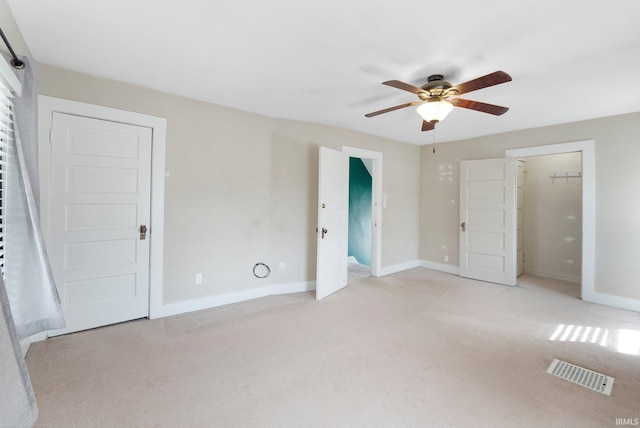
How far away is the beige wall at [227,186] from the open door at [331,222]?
1.06 ft

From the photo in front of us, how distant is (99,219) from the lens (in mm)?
2750

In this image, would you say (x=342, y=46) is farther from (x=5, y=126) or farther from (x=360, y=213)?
(x=360, y=213)

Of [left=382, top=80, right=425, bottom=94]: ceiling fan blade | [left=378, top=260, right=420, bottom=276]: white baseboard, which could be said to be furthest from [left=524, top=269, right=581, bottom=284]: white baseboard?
[left=382, top=80, right=425, bottom=94]: ceiling fan blade

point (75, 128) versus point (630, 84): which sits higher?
point (630, 84)

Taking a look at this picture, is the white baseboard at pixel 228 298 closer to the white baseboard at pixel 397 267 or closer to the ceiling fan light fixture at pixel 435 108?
the white baseboard at pixel 397 267

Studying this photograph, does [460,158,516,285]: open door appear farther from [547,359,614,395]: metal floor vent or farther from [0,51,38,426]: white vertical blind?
[0,51,38,426]: white vertical blind

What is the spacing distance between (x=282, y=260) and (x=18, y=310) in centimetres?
257

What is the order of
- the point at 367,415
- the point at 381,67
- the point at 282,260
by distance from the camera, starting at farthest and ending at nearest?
1. the point at 282,260
2. the point at 381,67
3. the point at 367,415

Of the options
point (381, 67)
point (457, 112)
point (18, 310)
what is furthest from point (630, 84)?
point (18, 310)

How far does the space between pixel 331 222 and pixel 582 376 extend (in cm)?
281

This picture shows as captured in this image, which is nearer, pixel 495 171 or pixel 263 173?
pixel 263 173

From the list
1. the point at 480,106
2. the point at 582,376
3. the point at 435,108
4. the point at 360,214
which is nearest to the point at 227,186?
the point at 435,108

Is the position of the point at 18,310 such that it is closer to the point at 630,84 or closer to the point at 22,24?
the point at 22,24

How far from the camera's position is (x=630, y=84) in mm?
2639
